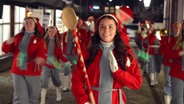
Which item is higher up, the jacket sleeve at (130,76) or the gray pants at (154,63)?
the jacket sleeve at (130,76)

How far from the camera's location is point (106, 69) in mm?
3322

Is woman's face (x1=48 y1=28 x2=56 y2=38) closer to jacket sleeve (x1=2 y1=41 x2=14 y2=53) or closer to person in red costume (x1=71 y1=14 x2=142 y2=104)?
jacket sleeve (x1=2 y1=41 x2=14 y2=53)

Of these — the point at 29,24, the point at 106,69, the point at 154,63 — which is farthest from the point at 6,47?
the point at 154,63

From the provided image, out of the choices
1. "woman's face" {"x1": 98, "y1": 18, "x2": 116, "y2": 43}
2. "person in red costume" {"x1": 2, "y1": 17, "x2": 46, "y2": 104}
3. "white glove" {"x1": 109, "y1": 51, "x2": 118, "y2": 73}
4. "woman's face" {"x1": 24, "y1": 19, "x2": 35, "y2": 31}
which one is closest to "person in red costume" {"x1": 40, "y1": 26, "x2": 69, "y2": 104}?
"person in red costume" {"x1": 2, "y1": 17, "x2": 46, "y2": 104}

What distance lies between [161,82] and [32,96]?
6.08 meters

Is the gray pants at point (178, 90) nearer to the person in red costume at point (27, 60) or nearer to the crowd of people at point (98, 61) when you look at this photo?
the crowd of people at point (98, 61)

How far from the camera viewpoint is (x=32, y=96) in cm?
584

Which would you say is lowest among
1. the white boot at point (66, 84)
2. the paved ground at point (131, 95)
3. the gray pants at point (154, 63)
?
the paved ground at point (131, 95)

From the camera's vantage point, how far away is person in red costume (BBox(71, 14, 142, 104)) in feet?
10.8

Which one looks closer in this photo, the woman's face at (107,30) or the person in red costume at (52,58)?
the woman's face at (107,30)

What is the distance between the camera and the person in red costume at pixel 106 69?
10.8 ft

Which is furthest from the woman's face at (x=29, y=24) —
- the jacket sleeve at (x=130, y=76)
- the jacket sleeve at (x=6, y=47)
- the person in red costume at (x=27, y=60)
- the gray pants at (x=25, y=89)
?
the jacket sleeve at (x=130, y=76)

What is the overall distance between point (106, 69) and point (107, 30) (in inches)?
14.7

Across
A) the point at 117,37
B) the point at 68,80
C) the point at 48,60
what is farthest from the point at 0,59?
the point at 117,37
